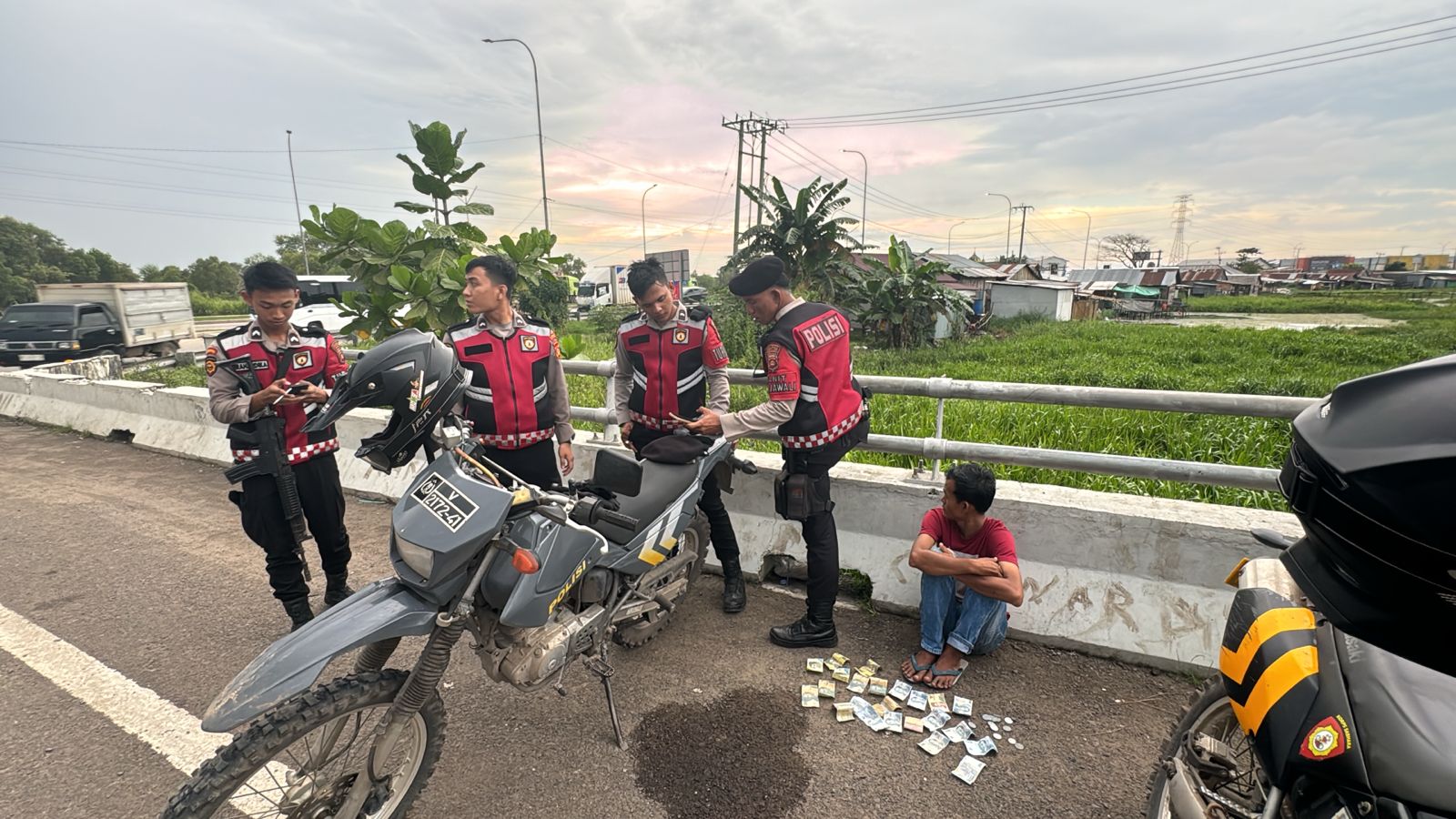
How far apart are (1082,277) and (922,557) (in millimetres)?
77667

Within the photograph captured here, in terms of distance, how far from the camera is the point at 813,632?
3113 mm

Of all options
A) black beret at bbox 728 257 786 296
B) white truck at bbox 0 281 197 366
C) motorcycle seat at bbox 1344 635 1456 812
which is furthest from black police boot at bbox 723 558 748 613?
white truck at bbox 0 281 197 366

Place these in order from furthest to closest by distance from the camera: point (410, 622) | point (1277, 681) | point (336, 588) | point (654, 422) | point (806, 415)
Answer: point (336, 588) → point (654, 422) → point (806, 415) → point (410, 622) → point (1277, 681)

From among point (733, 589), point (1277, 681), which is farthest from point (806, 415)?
point (1277, 681)

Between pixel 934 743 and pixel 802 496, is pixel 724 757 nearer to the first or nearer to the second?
pixel 934 743

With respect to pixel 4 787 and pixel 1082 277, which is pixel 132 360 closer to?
pixel 4 787

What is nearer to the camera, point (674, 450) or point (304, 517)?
point (674, 450)

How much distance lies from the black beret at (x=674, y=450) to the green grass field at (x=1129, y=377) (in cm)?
264

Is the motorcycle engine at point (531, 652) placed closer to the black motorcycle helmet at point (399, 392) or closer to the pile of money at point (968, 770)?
the black motorcycle helmet at point (399, 392)

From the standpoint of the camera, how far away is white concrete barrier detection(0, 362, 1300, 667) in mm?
2809

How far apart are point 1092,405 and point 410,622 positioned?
2861 mm

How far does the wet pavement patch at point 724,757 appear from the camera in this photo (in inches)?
88.0

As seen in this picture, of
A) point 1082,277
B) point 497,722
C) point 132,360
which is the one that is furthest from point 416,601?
point 1082,277

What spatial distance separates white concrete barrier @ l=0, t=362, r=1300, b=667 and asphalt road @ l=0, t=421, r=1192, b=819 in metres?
0.12
